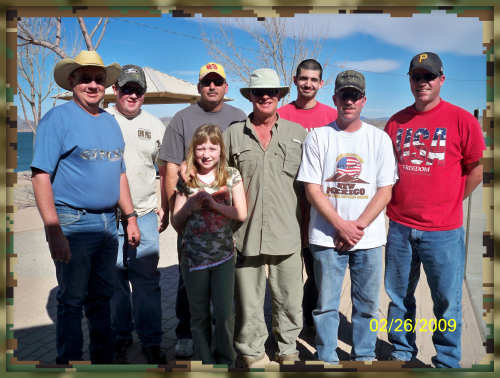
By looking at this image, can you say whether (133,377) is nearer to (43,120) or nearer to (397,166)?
(43,120)

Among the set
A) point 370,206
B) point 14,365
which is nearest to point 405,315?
point 370,206

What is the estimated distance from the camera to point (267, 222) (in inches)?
116

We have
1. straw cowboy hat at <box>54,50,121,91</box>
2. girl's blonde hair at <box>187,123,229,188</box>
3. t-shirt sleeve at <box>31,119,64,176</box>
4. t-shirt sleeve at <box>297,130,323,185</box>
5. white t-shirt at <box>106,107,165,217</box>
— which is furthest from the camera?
white t-shirt at <box>106,107,165,217</box>

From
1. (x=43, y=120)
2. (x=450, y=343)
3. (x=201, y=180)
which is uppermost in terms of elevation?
(x=43, y=120)

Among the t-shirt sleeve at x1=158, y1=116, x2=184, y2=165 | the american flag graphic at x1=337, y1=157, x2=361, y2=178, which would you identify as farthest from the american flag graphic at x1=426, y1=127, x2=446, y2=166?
the t-shirt sleeve at x1=158, y1=116, x2=184, y2=165

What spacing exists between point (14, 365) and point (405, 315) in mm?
2684

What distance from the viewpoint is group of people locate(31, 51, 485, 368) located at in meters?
2.62

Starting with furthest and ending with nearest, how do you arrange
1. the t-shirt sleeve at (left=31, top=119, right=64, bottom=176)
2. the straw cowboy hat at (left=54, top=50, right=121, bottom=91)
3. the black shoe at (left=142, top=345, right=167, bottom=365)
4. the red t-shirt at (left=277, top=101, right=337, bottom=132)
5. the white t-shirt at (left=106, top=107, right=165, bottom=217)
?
the red t-shirt at (left=277, top=101, right=337, bottom=132) → the white t-shirt at (left=106, top=107, right=165, bottom=217) → the black shoe at (left=142, top=345, right=167, bottom=365) → the straw cowboy hat at (left=54, top=50, right=121, bottom=91) → the t-shirt sleeve at (left=31, top=119, right=64, bottom=176)

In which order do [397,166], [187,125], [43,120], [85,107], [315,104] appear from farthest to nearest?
1. [315,104]
2. [187,125]
3. [397,166]
4. [85,107]
5. [43,120]

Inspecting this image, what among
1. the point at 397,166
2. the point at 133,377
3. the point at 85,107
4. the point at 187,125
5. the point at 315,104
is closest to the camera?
the point at 133,377

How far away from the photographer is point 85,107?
2707 millimetres

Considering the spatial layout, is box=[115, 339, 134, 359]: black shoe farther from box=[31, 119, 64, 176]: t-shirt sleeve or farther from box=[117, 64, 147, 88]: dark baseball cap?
box=[117, 64, 147, 88]: dark baseball cap

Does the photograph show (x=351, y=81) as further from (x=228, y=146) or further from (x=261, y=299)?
(x=261, y=299)

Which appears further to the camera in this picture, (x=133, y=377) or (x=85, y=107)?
(x=85, y=107)
